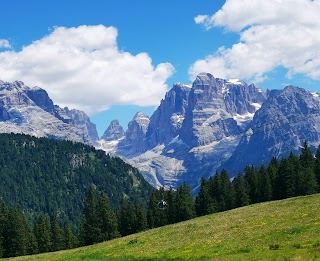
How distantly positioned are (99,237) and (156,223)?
20.8 metres

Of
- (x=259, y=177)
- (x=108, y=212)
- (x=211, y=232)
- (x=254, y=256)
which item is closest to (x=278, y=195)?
(x=259, y=177)

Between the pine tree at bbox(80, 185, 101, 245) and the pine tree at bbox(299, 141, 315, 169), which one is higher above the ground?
the pine tree at bbox(299, 141, 315, 169)

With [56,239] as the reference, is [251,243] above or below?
below

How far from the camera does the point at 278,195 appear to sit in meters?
Result: 118

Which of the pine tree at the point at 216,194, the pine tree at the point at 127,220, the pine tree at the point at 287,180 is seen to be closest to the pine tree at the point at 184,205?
the pine tree at the point at 216,194

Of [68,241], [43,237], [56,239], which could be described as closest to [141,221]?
[68,241]

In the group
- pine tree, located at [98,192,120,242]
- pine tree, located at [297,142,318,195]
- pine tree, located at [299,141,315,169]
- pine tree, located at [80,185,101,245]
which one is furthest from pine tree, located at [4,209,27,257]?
pine tree, located at [299,141,315,169]

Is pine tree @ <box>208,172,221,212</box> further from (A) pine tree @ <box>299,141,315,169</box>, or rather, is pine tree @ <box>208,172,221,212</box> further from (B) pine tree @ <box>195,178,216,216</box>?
(A) pine tree @ <box>299,141,315,169</box>

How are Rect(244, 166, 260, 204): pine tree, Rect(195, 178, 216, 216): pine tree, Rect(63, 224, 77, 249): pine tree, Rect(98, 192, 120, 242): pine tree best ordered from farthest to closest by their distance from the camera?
1. Rect(195, 178, 216, 216): pine tree
2. Rect(244, 166, 260, 204): pine tree
3. Rect(63, 224, 77, 249): pine tree
4. Rect(98, 192, 120, 242): pine tree

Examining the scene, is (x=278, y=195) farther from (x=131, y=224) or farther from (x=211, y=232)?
(x=211, y=232)

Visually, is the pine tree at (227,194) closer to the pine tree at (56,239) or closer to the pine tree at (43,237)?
the pine tree at (56,239)

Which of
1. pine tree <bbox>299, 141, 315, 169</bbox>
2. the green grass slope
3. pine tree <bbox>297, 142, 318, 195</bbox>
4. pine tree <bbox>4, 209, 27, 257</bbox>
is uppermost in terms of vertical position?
pine tree <bbox>299, 141, 315, 169</bbox>

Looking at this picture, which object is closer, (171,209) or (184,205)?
(184,205)

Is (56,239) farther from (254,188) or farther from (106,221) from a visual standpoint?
(254,188)
